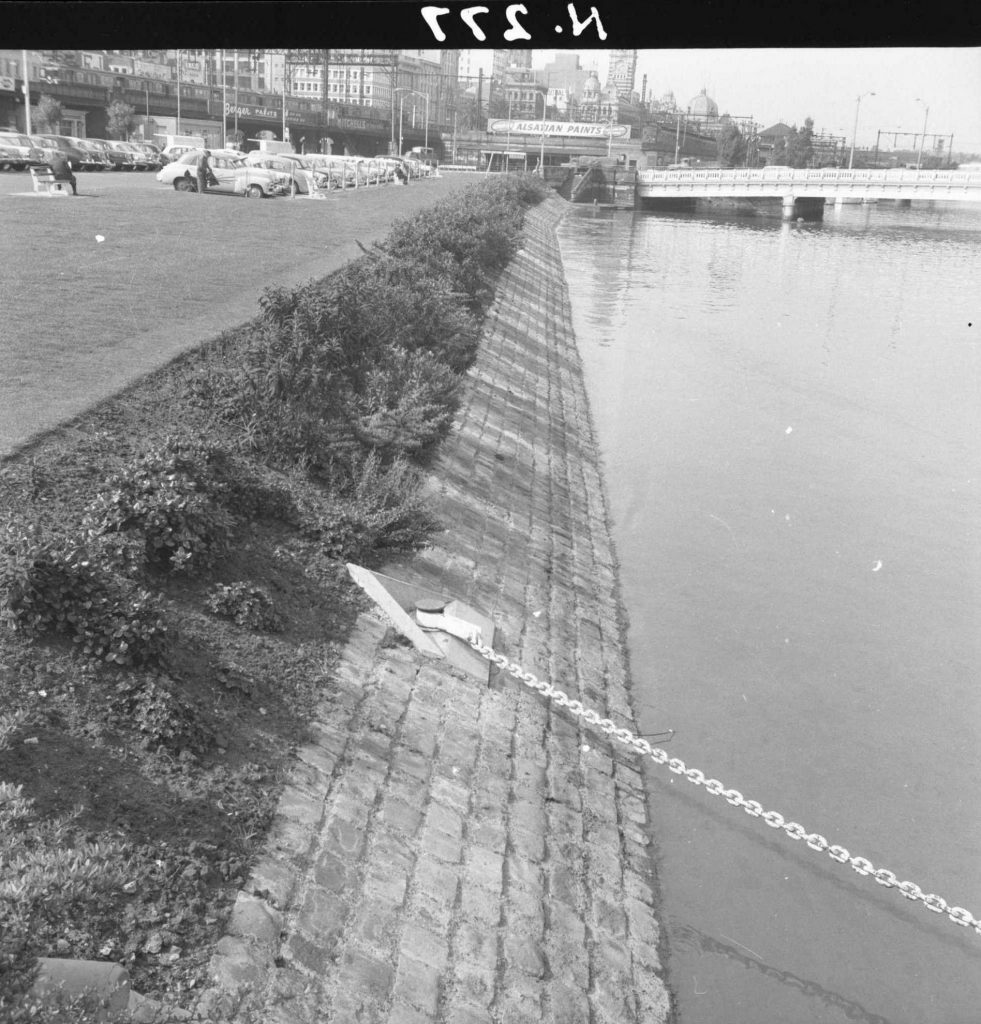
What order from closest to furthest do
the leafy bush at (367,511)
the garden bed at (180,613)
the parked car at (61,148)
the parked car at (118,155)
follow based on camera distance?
the garden bed at (180,613), the leafy bush at (367,511), the parked car at (61,148), the parked car at (118,155)

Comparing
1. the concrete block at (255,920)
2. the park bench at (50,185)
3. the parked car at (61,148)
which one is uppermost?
the parked car at (61,148)

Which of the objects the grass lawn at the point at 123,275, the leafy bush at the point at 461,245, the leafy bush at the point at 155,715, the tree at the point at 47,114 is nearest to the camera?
the leafy bush at the point at 155,715

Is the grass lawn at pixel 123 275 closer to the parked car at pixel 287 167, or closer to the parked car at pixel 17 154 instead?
the parked car at pixel 287 167

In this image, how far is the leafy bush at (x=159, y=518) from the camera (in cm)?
603

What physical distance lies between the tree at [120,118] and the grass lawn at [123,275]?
37.1 meters

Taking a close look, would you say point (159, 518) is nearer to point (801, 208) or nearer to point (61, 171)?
point (61, 171)

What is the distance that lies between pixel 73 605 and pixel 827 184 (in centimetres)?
6918

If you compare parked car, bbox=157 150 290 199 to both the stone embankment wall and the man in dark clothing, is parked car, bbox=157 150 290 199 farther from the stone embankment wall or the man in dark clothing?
the stone embankment wall

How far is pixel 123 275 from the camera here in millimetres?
15273

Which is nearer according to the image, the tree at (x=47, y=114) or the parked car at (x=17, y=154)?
the parked car at (x=17, y=154)

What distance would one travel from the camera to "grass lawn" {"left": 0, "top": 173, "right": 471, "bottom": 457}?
9203 millimetres

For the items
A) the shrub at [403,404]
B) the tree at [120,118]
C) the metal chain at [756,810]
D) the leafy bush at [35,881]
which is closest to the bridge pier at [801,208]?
the tree at [120,118]

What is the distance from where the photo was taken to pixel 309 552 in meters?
7.39

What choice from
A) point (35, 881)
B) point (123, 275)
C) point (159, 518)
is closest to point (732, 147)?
point (123, 275)
